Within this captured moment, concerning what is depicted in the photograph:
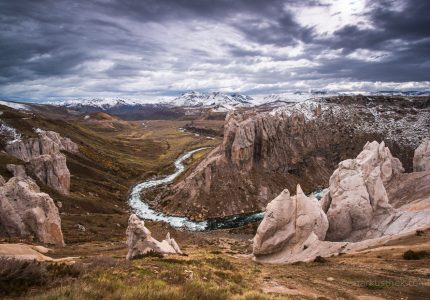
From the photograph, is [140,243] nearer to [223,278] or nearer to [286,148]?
[223,278]

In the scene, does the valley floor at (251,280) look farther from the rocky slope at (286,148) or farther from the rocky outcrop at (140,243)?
the rocky slope at (286,148)

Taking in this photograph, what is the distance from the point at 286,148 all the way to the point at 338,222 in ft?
313

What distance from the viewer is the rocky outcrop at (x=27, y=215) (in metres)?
51.4

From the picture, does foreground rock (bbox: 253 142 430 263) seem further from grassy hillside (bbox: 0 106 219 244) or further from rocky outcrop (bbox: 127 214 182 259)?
grassy hillside (bbox: 0 106 219 244)

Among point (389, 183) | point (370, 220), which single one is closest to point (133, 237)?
point (370, 220)

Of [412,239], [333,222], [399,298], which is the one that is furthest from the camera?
[333,222]

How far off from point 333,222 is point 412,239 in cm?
1381

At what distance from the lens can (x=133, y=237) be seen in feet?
125

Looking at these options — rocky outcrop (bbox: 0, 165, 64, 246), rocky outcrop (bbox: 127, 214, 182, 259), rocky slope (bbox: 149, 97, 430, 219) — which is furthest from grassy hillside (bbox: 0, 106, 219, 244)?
rocky outcrop (bbox: 127, 214, 182, 259)

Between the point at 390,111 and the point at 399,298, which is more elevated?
the point at 390,111

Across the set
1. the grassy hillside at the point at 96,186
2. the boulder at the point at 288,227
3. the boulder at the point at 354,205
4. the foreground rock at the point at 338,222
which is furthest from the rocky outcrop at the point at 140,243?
the grassy hillside at the point at 96,186

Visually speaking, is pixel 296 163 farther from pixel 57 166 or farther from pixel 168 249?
pixel 168 249

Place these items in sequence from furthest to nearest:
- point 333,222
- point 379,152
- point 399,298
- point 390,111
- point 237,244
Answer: point 390,111 → point 379,152 → point 237,244 → point 333,222 → point 399,298

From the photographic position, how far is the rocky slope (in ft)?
380
